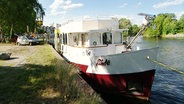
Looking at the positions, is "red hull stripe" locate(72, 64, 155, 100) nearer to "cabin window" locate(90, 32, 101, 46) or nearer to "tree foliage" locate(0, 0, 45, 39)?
"cabin window" locate(90, 32, 101, 46)

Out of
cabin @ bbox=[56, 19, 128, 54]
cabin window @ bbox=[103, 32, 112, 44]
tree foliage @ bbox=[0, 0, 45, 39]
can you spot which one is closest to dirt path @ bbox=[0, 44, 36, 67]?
cabin @ bbox=[56, 19, 128, 54]

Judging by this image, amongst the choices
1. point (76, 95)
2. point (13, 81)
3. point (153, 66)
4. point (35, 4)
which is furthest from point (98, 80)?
point (35, 4)

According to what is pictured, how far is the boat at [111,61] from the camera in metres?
13.5

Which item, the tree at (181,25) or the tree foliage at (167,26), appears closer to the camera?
the tree at (181,25)

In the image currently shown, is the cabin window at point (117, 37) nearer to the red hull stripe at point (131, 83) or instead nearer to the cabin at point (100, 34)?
the cabin at point (100, 34)

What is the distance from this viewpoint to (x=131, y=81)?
13945 millimetres

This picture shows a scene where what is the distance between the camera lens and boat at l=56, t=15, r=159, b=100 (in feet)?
44.3

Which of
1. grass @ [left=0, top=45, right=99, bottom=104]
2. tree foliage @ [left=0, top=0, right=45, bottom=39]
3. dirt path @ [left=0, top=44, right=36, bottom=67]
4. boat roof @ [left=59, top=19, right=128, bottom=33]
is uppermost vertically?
tree foliage @ [left=0, top=0, right=45, bottom=39]

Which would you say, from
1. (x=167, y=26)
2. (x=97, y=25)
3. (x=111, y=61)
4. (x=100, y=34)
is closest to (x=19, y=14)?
(x=97, y=25)

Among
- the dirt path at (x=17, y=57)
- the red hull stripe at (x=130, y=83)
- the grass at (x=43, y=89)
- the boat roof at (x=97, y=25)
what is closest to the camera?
the grass at (x=43, y=89)

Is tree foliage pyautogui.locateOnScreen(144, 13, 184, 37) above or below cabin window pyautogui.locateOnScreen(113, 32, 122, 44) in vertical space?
above

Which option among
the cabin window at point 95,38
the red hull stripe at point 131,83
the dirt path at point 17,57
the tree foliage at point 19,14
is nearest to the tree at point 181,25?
the tree foliage at point 19,14

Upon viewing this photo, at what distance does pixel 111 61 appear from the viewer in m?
13.6

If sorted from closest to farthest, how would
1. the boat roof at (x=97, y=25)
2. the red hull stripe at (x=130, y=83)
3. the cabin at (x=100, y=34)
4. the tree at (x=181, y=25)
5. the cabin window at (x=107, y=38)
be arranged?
the red hull stripe at (x=130, y=83)
the cabin at (x=100, y=34)
the cabin window at (x=107, y=38)
the boat roof at (x=97, y=25)
the tree at (x=181, y=25)
